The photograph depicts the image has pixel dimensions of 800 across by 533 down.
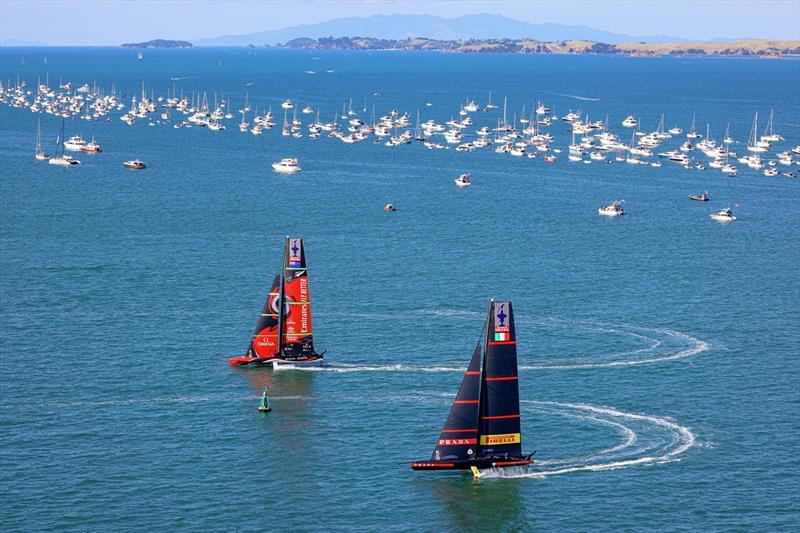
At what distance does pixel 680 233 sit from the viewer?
177250mm

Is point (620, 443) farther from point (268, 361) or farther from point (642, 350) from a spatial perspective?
point (268, 361)

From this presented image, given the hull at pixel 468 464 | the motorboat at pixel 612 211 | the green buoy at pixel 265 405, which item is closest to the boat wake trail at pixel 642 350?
the green buoy at pixel 265 405

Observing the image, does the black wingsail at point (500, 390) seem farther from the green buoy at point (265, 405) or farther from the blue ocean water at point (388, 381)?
the green buoy at point (265, 405)

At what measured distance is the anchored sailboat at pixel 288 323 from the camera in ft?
343

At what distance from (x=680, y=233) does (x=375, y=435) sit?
99127 mm

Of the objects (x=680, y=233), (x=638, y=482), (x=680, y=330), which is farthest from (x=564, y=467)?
(x=680, y=233)

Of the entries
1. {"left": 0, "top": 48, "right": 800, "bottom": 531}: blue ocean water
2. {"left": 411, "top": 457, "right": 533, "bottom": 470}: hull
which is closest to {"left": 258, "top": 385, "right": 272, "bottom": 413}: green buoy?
{"left": 0, "top": 48, "right": 800, "bottom": 531}: blue ocean water

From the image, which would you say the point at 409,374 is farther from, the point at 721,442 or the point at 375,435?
the point at 721,442

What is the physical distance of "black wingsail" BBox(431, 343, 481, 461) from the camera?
79375mm

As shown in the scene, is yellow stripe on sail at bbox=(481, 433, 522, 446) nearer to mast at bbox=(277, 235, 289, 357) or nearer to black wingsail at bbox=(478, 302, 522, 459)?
black wingsail at bbox=(478, 302, 522, 459)

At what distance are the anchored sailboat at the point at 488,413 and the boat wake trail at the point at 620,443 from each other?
1.32 m

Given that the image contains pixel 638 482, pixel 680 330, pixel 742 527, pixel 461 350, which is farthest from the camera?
pixel 680 330

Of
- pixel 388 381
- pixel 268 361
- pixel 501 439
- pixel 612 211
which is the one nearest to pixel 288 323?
pixel 268 361

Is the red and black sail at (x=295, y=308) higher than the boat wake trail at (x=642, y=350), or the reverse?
the red and black sail at (x=295, y=308)
